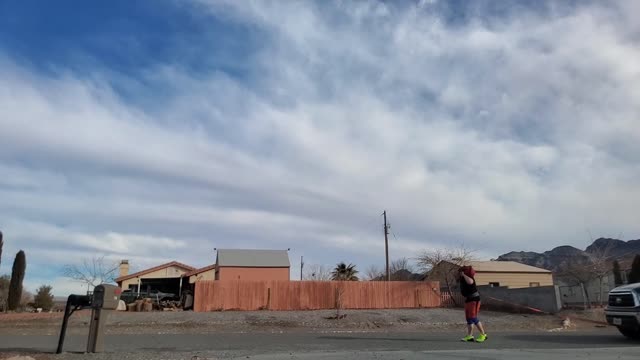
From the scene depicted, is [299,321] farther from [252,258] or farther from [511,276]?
[511,276]

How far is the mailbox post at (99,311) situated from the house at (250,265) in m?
34.5

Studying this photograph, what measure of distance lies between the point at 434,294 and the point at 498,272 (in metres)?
20.0

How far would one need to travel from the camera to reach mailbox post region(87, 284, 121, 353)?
38.3ft

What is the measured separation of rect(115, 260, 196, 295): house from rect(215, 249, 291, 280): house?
2728 millimetres

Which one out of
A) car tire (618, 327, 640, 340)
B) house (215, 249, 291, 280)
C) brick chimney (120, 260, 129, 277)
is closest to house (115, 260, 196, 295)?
brick chimney (120, 260, 129, 277)

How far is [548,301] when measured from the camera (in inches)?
1139

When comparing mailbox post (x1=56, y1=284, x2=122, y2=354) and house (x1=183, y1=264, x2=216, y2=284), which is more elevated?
house (x1=183, y1=264, x2=216, y2=284)

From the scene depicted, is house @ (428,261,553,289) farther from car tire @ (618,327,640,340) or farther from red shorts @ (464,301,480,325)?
red shorts @ (464,301,480,325)

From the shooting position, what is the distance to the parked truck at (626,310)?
1382cm

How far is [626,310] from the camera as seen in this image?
14.1 meters

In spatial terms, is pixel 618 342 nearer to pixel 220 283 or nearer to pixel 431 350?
pixel 431 350

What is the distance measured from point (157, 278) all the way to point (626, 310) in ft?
128

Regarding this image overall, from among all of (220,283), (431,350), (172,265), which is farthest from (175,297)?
(431,350)

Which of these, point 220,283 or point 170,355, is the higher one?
point 220,283
